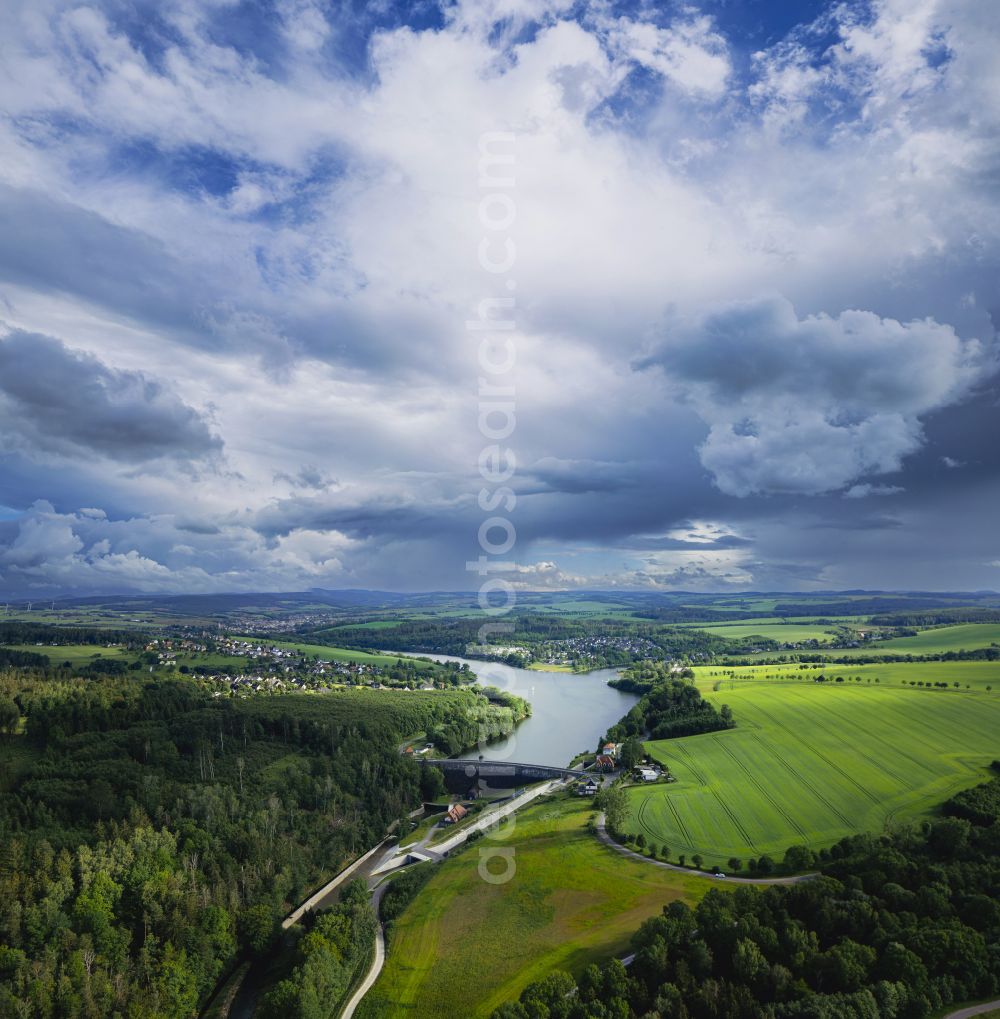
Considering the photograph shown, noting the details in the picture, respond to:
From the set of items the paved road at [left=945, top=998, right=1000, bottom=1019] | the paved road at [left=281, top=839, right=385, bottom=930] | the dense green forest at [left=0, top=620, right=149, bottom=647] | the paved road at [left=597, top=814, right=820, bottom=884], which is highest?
the dense green forest at [left=0, top=620, right=149, bottom=647]

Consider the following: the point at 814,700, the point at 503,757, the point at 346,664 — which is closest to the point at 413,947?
the point at 503,757

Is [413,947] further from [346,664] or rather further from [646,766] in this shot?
[346,664]

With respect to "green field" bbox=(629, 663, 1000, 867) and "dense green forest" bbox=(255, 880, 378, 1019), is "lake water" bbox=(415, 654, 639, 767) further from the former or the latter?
"dense green forest" bbox=(255, 880, 378, 1019)

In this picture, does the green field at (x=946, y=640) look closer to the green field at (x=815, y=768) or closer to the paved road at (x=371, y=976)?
the green field at (x=815, y=768)

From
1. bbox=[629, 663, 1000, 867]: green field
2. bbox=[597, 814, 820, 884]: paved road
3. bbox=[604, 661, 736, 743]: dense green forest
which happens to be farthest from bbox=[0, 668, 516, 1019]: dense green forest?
bbox=[629, 663, 1000, 867]: green field

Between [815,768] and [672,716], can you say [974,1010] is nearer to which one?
[815,768]

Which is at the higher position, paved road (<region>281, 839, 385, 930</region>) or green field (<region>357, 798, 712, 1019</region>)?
green field (<region>357, 798, 712, 1019</region>)
